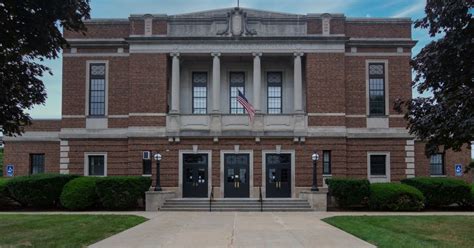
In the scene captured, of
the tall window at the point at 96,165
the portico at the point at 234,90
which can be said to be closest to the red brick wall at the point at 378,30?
the portico at the point at 234,90

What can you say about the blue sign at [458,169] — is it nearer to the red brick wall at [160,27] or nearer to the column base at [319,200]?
the column base at [319,200]

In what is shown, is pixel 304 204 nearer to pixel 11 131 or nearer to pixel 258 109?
pixel 258 109

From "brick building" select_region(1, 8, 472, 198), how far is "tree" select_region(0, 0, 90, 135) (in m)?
18.1

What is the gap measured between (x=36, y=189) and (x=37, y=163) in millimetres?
7493

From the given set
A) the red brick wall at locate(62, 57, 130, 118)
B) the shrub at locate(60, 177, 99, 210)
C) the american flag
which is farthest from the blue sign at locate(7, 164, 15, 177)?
the american flag

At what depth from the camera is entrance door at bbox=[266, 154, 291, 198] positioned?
30484 mm

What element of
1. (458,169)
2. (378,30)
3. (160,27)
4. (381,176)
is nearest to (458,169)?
(458,169)

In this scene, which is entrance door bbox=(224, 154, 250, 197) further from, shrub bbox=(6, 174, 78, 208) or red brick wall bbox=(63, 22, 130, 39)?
red brick wall bbox=(63, 22, 130, 39)

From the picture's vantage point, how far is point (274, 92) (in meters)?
32.9

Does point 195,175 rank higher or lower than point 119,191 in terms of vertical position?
higher

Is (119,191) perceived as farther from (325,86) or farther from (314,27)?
(314,27)

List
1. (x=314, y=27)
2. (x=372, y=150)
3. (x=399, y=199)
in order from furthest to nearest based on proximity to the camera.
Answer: (x=372, y=150) → (x=314, y=27) → (x=399, y=199)

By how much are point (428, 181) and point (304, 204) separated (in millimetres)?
6660

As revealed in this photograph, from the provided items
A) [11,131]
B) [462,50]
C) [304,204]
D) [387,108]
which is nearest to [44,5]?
[11,131]
